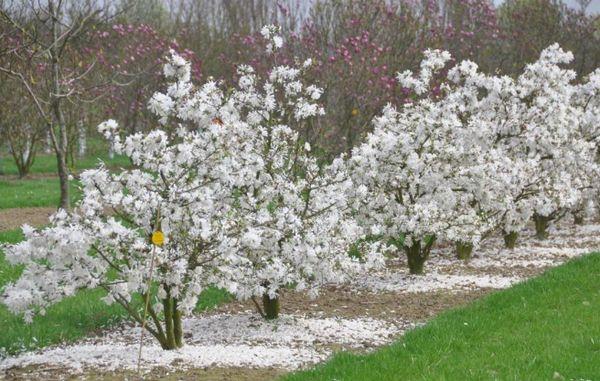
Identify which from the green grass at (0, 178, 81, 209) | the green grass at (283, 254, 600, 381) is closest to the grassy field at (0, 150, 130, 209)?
the green grass at (0, 178, 81, 209)

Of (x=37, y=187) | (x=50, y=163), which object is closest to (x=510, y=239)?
(x=37, y=187)

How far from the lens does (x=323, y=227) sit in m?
8.66

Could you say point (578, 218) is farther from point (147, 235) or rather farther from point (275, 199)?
point (147, 235)

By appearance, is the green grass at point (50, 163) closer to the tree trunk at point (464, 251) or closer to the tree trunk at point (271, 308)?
the tree trunk at point (464, 251)

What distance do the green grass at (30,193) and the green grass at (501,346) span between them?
10.6m

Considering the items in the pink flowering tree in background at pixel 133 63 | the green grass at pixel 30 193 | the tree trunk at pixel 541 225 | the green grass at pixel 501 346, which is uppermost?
the pink flowering tree in background at pixel 133 63

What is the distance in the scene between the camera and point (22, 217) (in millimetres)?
16328

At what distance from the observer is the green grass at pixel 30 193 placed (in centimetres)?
1819

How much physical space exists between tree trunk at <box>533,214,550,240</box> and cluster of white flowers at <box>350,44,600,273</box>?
0.96m

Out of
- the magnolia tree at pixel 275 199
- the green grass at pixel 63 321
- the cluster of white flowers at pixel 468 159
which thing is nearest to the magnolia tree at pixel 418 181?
the cluster of white flowers at pixel 468 159

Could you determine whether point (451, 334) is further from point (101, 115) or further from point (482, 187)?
point (101, 115)

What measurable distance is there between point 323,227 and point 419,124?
3353 mm

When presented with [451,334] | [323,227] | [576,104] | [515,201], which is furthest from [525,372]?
[576,104]

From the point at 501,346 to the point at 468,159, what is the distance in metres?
5.47
